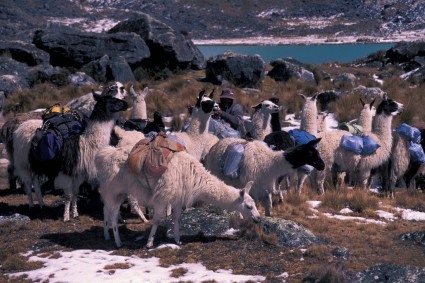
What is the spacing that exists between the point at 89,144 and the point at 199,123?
4.80 feet

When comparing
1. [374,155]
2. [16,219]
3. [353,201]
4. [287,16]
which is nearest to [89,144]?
[16,219]

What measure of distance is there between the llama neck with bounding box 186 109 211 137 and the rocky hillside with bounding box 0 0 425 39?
5407 cm

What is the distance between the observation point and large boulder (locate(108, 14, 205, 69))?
18109 millimetres

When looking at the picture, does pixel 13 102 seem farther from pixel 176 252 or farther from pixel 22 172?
pixel 176 252

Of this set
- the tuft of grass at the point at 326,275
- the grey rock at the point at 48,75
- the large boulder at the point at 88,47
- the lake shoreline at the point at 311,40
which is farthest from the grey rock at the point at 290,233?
the lake shoreline at the point at 311,40

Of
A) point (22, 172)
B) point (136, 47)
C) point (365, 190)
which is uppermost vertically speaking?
point (136, 47)

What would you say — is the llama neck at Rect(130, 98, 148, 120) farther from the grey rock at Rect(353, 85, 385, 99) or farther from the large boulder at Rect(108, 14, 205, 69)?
the large boulder at Rect(108, 14, 205, 69)

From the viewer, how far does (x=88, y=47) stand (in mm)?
18078

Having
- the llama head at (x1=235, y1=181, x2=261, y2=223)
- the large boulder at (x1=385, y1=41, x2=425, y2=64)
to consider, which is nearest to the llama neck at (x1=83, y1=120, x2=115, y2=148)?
the llama head at (x1=235, y1=181, x2=261, y2=223)

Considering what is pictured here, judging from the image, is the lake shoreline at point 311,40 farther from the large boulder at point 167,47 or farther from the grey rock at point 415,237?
the grey rock at point 415,237

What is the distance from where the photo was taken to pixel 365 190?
8.27m

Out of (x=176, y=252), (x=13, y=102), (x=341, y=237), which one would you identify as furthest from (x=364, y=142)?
(x=13, y=102)

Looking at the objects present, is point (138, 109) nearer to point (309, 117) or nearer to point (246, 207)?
point (309, 117)

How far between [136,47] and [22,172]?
10844mm
